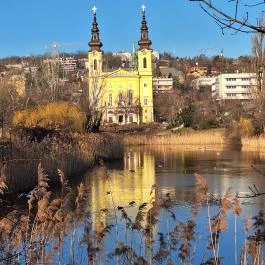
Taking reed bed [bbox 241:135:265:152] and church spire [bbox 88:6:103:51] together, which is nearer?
reed bed [bbox 241:135:265:152]

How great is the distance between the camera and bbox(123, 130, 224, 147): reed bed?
143 feet

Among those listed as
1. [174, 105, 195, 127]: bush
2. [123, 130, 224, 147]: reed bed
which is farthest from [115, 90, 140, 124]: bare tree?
[123, 130, 224, 147]: reed bed

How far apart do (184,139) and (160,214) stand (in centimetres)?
3239

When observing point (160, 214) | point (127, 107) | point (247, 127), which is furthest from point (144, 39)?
point (160, 214)

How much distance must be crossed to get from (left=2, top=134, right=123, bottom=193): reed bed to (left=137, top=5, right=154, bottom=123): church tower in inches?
2034

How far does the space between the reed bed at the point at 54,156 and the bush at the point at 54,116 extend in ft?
5.56

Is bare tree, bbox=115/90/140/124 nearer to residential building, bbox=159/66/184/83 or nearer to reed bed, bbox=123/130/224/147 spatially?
reed bed, bbox=123/130/224/147

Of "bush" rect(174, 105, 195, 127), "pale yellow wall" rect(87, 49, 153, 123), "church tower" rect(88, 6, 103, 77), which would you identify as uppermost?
"church tower" rect(88, 6, 103, 77)

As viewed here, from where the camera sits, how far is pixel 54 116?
3136cm

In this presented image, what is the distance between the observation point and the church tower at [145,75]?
3310 inches

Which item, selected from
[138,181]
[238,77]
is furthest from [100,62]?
[138,181]

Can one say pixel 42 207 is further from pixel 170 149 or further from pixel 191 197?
pixel 170 149

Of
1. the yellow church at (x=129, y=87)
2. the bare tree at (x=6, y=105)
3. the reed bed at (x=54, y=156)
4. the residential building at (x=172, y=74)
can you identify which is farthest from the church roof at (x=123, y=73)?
the reed bed at (x=54, y=156)

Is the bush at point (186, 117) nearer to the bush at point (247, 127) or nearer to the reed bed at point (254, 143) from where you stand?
the bush at point (247, 127)
